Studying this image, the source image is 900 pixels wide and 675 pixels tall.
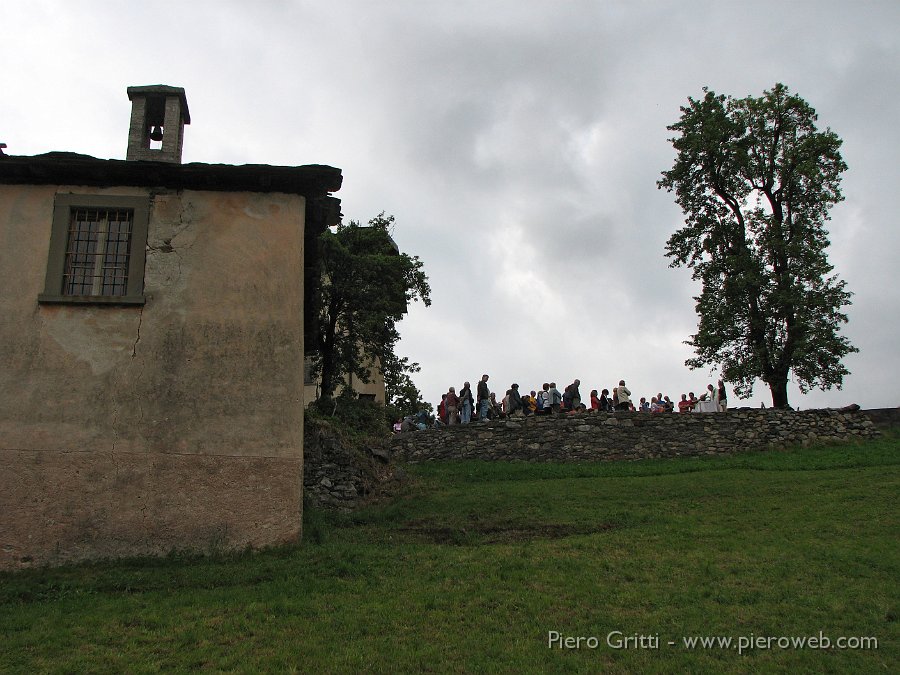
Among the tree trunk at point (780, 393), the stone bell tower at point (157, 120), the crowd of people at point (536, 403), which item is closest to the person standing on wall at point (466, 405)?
the crowd of people at point (536, 403)

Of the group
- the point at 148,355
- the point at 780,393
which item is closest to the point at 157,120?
the point at 148,355

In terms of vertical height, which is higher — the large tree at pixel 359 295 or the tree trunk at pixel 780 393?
the large tree at pixel 359 295

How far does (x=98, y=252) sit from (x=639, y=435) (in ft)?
54.0

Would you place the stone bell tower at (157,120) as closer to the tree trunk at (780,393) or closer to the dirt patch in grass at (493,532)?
the dirt patch in grass at (493,532)

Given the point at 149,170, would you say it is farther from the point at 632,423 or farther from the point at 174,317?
the point at 632,423

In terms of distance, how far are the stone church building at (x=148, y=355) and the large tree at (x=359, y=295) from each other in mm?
10953

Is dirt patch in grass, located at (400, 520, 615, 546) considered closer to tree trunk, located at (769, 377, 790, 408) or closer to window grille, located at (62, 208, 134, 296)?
window grille, located at (62, 208, 134, 296)

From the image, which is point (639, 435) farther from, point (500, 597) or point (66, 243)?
point (66, 243)

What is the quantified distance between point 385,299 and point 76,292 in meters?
12.8

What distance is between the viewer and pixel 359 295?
24.1 meters

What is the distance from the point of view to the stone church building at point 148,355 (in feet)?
36.9

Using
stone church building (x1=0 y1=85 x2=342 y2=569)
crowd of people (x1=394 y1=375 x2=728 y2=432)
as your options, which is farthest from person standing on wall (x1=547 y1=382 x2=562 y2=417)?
stone church building (x1=0 y1=85 x2=342 y2=569)

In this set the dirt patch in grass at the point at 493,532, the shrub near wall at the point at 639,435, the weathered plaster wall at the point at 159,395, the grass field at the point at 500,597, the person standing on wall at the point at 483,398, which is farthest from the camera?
the person standing on wall at the point at 483,398

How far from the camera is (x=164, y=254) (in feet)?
40.5
